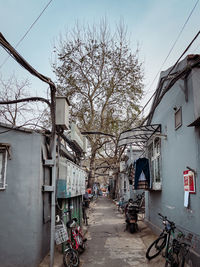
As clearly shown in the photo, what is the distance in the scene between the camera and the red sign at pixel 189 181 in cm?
575

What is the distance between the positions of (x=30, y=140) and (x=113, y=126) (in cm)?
1348

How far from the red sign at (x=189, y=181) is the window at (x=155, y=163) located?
3.01 metres

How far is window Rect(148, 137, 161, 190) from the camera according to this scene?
376 inches

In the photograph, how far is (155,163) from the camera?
10227 mm

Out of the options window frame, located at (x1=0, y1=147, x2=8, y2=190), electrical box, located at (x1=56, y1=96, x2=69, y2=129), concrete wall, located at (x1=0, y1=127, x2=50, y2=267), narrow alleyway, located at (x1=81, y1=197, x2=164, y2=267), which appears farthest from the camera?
narrow alleyway, located at (x1=81, y1=197, x2=164, y2=267)

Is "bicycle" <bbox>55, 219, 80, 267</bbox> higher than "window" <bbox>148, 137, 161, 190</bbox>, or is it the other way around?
"window" <bbox>148, 137, 161, 190</bbox>

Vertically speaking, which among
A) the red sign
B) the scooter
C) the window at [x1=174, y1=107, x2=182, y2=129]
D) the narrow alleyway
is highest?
the window at [x1=174, y1=107, x2=182, y2=129]

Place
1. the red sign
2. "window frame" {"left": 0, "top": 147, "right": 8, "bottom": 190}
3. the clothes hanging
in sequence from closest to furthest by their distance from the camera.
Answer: the red sign, "window frame" {"left": 0, "top": 147, "right": 8, "bottom": 190}, the clothes hanging

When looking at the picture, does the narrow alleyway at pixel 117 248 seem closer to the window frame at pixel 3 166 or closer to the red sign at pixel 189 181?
the red sign at pixel 189 181

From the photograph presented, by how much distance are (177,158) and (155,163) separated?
10.1ft

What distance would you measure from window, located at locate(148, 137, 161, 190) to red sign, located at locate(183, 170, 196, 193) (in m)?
3.01

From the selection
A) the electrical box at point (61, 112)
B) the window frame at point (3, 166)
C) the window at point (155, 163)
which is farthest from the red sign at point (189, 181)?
the window frame at point (3, 166)

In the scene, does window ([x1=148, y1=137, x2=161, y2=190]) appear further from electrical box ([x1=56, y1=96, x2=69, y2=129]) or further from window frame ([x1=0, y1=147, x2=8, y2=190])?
window frame ([x1=0, y1=147, x2=8, y2=190])

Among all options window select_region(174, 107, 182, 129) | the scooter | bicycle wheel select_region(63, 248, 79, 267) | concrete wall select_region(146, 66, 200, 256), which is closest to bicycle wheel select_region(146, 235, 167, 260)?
concrete wall select_region(146, 66, 200, 256)
